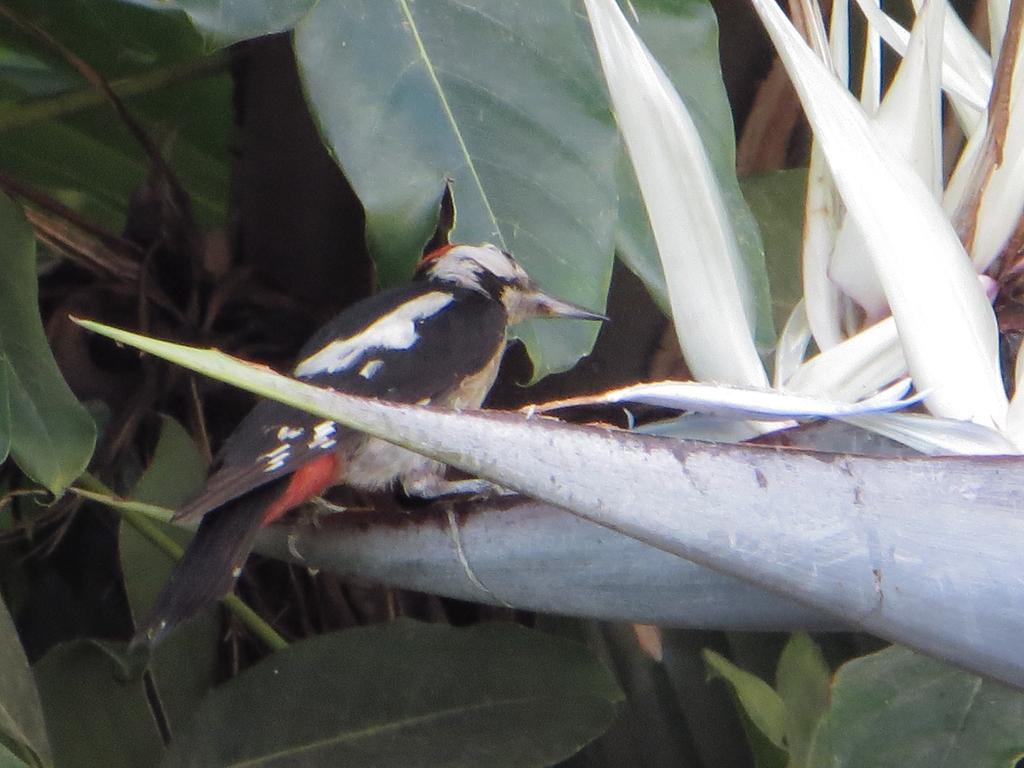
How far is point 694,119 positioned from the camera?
37.0 inches

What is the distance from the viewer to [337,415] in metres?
0.37

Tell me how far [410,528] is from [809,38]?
36 centimetres

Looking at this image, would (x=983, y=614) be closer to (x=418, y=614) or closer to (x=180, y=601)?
(x=180, y=601)

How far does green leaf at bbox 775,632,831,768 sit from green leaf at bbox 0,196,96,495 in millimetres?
525

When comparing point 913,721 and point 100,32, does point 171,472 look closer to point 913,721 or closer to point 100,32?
point 100,32

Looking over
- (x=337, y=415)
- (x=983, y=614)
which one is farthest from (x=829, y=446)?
(x=337, y=415)

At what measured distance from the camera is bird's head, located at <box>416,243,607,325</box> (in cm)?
97

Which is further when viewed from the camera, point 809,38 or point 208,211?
point 208,211

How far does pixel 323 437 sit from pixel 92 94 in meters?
0.56

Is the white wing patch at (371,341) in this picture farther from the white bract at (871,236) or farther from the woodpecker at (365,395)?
the white bract at (871,236)

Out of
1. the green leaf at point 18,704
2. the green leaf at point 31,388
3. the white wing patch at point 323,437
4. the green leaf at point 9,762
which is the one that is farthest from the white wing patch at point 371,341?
the green leaf at point 9,762

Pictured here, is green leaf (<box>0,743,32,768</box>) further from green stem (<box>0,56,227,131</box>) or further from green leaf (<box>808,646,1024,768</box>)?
green stem (<box>0,56,227,131</box>)

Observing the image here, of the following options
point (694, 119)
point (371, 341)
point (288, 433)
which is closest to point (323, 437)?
point (288, 433)

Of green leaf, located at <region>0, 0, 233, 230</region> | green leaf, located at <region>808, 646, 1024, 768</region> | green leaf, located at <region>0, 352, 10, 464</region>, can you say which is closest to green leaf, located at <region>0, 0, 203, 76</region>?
green leaf, located at <region>0, 0, 233, 230</region>
